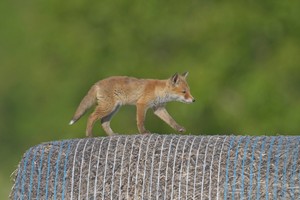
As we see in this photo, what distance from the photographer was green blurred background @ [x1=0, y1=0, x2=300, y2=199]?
30500 millimetres

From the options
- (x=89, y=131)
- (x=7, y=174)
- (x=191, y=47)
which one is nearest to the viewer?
(x=89, y=131)

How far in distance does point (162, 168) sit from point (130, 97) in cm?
338

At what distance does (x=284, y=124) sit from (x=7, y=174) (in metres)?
11.0

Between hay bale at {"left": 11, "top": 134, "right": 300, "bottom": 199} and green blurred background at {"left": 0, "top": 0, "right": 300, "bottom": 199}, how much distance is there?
1559cm

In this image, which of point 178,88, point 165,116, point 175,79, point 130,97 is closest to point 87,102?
point 130,97

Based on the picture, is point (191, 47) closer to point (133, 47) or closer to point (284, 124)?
point (133, 47)

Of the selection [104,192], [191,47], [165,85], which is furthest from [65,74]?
[104,192]

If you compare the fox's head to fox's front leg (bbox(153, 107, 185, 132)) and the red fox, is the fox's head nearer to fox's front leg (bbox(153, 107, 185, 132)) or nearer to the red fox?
the red fox

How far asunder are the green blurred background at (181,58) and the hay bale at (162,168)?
15586 millimetres

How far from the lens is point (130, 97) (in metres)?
17.0

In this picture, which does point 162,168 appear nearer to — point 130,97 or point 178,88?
point 130,97

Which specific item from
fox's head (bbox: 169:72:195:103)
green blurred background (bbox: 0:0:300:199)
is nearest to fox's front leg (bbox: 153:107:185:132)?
fox's head (bbox: 169:72:195:103)

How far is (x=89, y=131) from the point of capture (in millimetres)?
16672

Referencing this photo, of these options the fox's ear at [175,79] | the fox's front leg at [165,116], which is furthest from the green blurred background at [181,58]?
the fox's front leg at [165,116]
